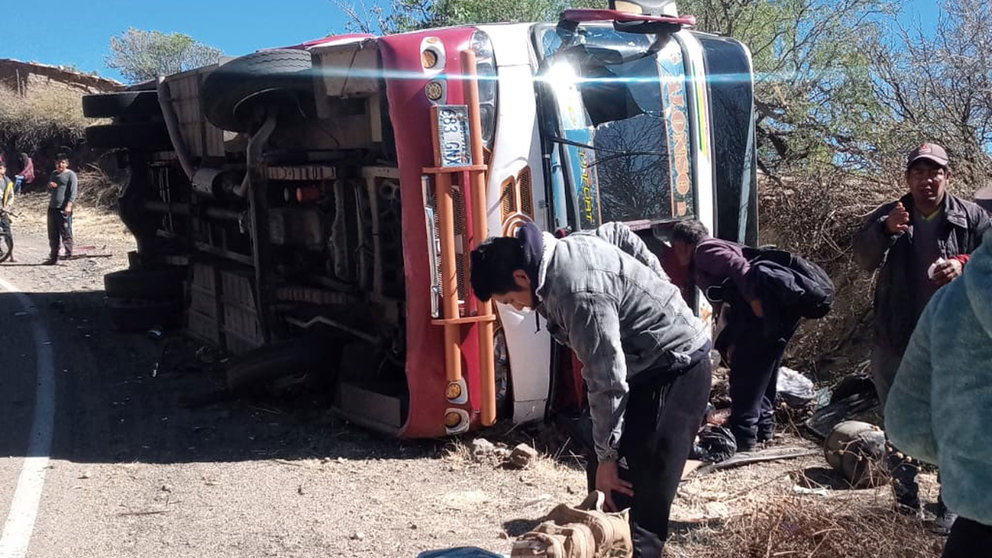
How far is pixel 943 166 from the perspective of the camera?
4645 millimetres

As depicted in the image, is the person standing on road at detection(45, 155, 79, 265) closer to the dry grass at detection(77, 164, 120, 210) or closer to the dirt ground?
the dry grass at detection(77, 164, 120, 210)

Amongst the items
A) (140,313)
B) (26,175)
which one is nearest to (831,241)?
(140,313)

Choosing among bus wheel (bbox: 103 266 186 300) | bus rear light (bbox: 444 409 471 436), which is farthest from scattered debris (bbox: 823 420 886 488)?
bus wheel (bbox: 103 266 186 300)

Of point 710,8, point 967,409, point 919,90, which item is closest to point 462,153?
point 967,409

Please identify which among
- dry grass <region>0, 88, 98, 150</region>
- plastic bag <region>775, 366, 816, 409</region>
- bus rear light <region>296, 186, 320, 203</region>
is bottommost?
plastic bag <region>775, 366, 816, 409</region>

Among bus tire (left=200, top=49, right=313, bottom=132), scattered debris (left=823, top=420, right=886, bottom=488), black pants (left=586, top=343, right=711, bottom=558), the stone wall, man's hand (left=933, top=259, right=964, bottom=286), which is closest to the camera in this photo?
black pants (left=586, top=343, right=711, bottom=558)

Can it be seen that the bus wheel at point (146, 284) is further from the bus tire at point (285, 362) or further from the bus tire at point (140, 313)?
the bus tire at point (285, 362)

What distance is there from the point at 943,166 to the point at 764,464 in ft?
7.09

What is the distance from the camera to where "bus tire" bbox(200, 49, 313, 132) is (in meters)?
6.52

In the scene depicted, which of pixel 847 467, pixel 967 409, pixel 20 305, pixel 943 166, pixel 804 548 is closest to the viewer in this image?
pixel 967 409

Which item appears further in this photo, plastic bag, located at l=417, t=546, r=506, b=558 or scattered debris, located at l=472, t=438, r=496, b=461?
scattered debris, located at l=472, t=438, r=496, b=461

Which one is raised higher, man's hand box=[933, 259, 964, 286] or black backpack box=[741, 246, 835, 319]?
man's hand box=[933, 259, 964, 286]

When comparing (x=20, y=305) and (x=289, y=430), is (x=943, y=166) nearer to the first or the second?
(x=289, y=430)

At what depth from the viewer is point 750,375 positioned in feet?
20.0
